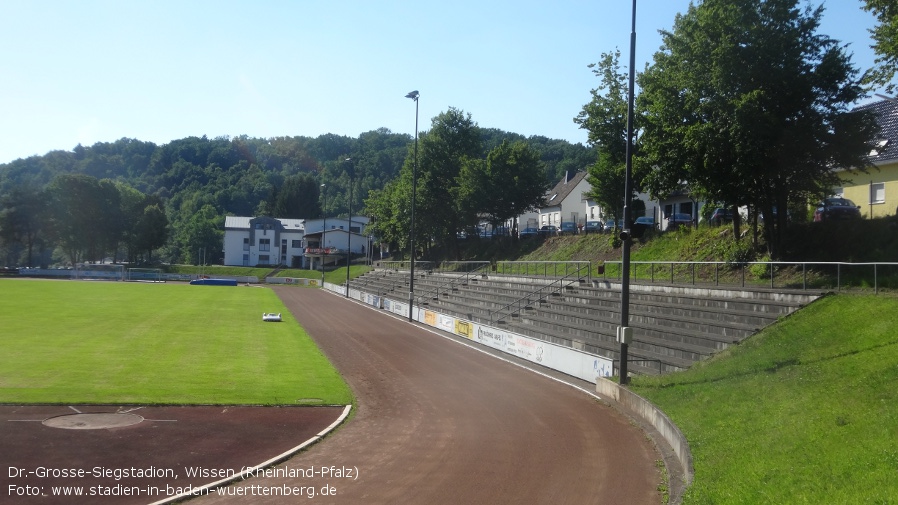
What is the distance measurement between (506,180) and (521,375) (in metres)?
45.5

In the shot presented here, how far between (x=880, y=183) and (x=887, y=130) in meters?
4.10

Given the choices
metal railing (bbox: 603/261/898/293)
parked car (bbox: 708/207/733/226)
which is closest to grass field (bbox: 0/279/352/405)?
metal railing (bbox: 603/261/898/293)

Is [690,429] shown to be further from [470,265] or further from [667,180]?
[470,265]

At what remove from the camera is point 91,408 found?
630 inches

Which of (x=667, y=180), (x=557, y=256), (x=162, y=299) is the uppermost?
Answer: (x=667, y=180)

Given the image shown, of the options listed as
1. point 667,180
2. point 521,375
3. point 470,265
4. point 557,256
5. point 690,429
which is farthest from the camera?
point 470,265

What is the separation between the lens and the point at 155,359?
24.1m

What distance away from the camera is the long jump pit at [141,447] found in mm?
10359

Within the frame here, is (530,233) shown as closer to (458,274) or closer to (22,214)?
(458,274)

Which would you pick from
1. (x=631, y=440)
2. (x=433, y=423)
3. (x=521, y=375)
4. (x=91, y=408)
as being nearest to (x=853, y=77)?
(x=521, y=375)

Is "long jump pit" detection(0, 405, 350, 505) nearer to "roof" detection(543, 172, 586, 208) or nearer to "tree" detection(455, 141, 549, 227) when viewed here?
"tree" detection(455, 141, 549, 227)

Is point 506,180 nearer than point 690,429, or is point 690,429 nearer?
point 690,429

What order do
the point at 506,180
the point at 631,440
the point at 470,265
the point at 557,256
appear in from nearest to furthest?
the point at 631,440, the point at 557,256, the point at 470,265, the point at 506,180

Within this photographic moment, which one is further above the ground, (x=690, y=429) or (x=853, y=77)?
(x=853, y=77)
